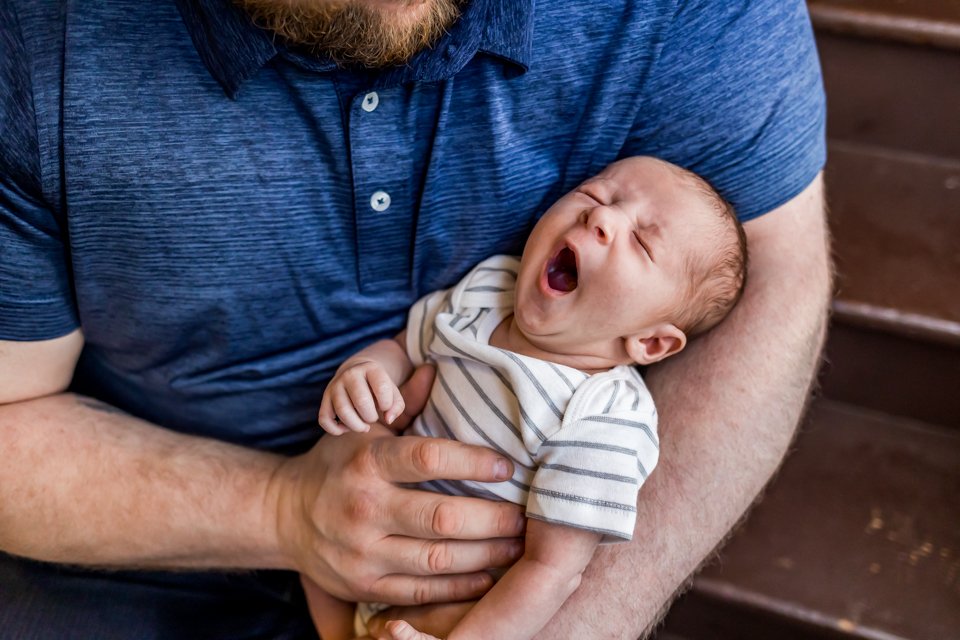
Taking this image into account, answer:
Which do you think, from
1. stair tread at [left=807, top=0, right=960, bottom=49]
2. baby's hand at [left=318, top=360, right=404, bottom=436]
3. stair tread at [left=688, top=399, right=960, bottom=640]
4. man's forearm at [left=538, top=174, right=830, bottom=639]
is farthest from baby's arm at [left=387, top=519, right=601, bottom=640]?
stair tread at [left=807, top=0, right=960, bottom=49]

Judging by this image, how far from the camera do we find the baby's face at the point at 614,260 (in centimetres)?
106

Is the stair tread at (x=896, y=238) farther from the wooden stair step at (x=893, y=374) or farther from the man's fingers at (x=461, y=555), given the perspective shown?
the man's fingers at (x=461, y=555)

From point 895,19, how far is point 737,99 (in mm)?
807

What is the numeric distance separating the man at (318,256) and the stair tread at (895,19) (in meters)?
0.61

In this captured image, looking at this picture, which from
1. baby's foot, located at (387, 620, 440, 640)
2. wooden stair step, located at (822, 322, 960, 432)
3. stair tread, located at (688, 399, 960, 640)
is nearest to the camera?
baby's foot, located at (387, 620, 440, 640)

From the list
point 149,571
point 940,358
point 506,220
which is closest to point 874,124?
point 940,358

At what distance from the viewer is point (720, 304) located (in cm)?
117

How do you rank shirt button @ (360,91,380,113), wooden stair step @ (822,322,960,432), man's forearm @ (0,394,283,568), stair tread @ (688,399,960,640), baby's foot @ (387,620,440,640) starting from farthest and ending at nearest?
wooden stair step @ (822,322,960,432) → stair tread @ (688,399,960,640) → man's forearm @ (0,394,283,568) → shirt button @ (360,91,380,113) → baby's foot @ (387,620,440,640)

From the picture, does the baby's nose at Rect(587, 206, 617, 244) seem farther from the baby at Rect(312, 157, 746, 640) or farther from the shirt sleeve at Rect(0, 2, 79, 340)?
the shirt sleeve at Rect(0, 2, 79, 340)

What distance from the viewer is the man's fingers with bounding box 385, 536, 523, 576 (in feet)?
3.51

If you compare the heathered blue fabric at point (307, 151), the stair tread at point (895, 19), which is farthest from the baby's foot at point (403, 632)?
the stair tread at point (895, 19)

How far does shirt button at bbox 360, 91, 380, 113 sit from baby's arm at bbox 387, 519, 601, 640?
1.84ft

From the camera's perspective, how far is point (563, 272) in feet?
3.74

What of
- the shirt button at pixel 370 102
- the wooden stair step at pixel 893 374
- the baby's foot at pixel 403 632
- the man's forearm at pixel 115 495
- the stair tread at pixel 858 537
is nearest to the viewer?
the baby's foot at pixel 403 632
